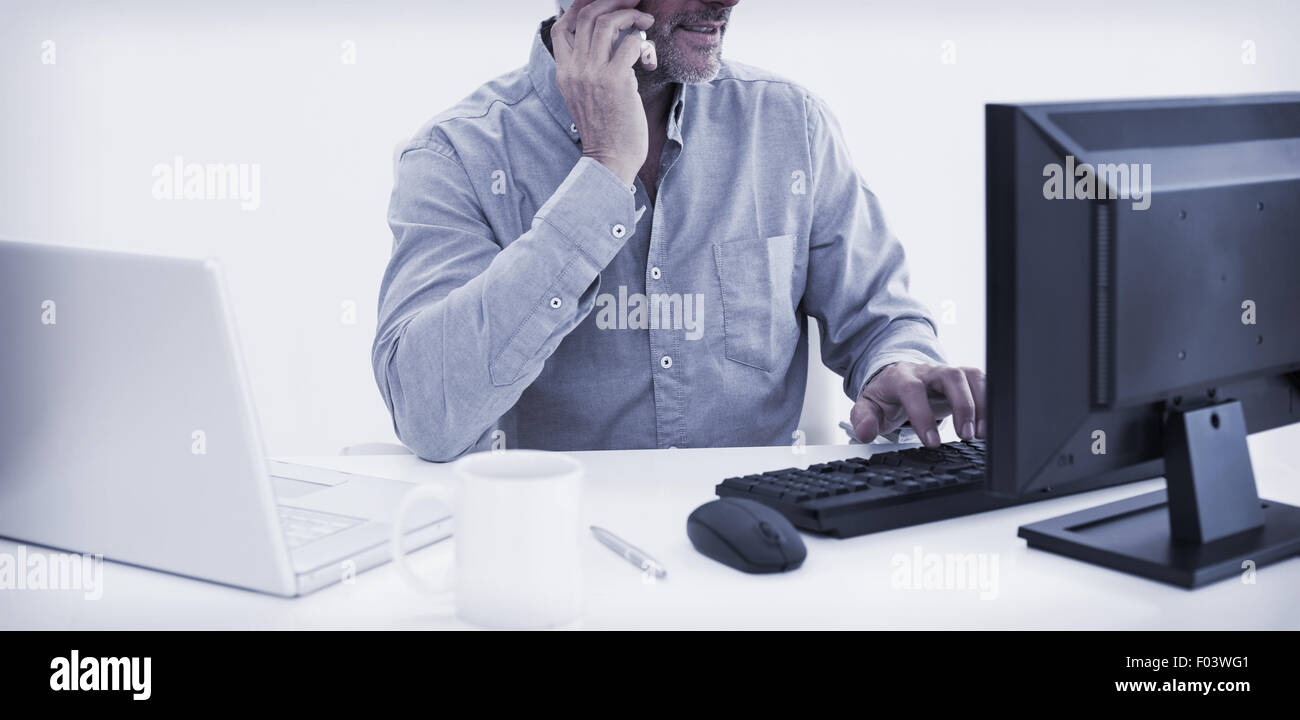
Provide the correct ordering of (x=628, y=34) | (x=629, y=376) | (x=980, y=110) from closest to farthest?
(x=628, y=34)
(x=629, y=376)
(x=980, y=110)

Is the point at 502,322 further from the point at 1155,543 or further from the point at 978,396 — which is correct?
the point at 1155,543

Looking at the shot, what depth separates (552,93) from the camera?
5.34 feet

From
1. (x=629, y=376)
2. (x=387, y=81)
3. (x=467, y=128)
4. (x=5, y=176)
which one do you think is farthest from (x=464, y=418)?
(x=5, y=176)

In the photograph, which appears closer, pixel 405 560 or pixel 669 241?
pixel 405 560

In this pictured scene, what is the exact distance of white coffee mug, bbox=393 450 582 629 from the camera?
2.51 ft

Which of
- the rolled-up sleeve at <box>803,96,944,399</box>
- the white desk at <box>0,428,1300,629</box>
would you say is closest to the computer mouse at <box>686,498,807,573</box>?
the white desk at <box>0,428,1300,629</box>

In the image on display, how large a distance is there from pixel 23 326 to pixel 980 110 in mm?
2349

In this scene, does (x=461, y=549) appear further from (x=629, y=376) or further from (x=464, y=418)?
(x=629, y=376)

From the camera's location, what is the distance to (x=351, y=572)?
0.89 m

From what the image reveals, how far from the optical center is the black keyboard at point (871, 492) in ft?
3.25

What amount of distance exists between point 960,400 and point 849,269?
18.1 inches

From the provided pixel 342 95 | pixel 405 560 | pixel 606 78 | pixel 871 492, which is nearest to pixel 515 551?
pixel 405 560

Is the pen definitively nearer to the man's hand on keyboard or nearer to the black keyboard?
the black keyboard

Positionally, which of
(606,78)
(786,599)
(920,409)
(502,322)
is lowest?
(786,599)
